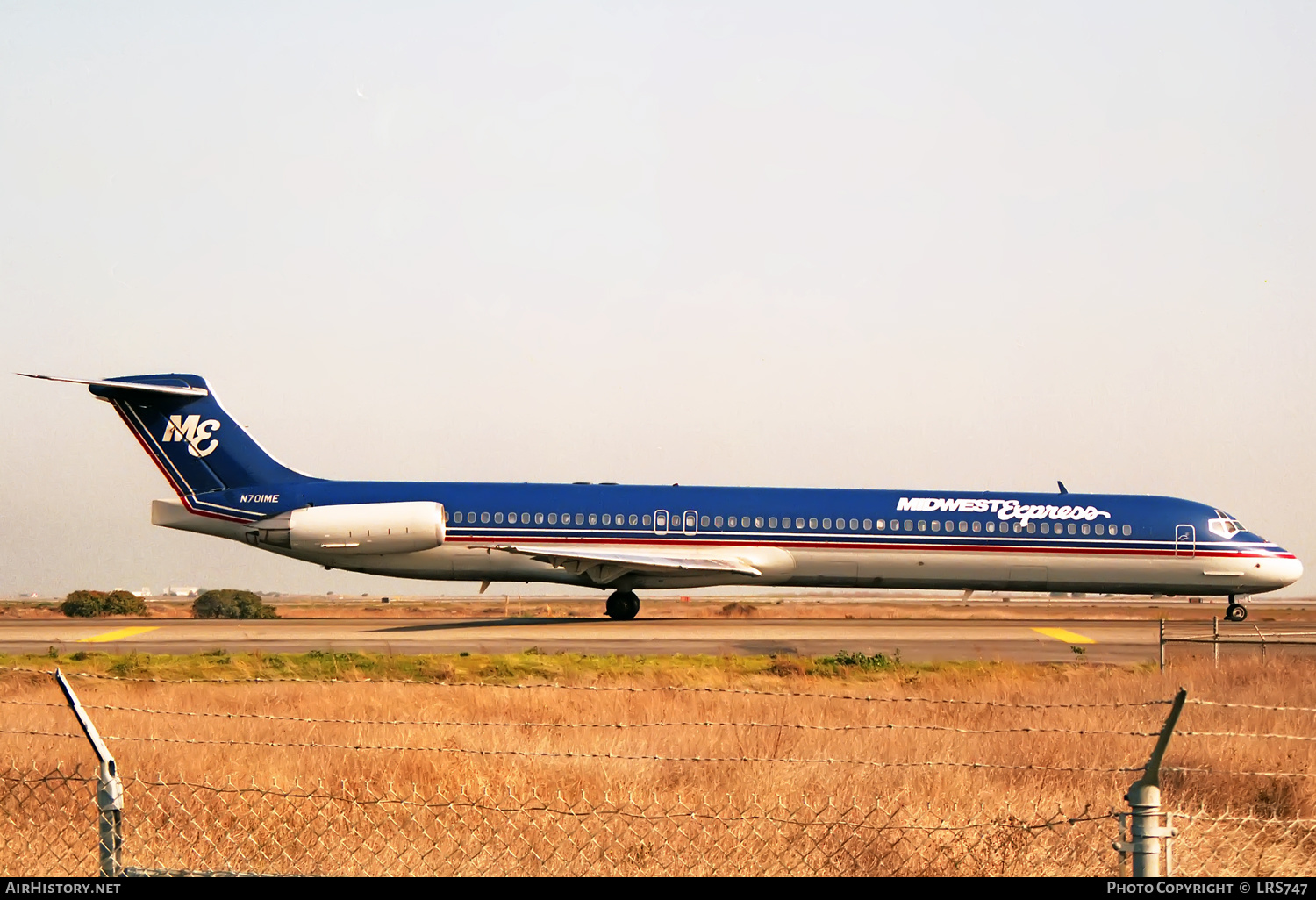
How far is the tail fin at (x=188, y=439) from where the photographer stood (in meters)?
35.0

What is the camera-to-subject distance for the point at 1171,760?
40.9 feet

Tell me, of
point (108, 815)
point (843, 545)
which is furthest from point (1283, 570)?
point (108, 815)

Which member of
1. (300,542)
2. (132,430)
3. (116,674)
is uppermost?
(132,430)

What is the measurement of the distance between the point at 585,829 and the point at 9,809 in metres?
4.51

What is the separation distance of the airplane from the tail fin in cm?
61

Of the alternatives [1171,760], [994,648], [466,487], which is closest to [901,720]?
[1171,760]

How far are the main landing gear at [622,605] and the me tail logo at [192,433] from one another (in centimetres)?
1095

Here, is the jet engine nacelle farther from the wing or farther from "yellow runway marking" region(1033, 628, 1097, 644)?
"yellow runway marking" region(1033, 628, 1097, 644)

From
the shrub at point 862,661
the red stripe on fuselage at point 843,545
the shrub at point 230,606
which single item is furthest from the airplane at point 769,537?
the shrub at point 230,606

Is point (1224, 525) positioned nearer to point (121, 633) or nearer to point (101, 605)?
point (121, 633)

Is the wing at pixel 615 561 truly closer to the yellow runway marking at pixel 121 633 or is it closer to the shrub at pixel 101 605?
the yellow runway marking at pixel 121 633

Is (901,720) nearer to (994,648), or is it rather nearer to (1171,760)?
(1171,760)

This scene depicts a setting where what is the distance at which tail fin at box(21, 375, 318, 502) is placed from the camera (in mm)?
34969

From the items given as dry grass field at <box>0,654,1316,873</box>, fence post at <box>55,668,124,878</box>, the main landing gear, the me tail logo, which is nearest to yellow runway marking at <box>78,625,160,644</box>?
the me tail logo
